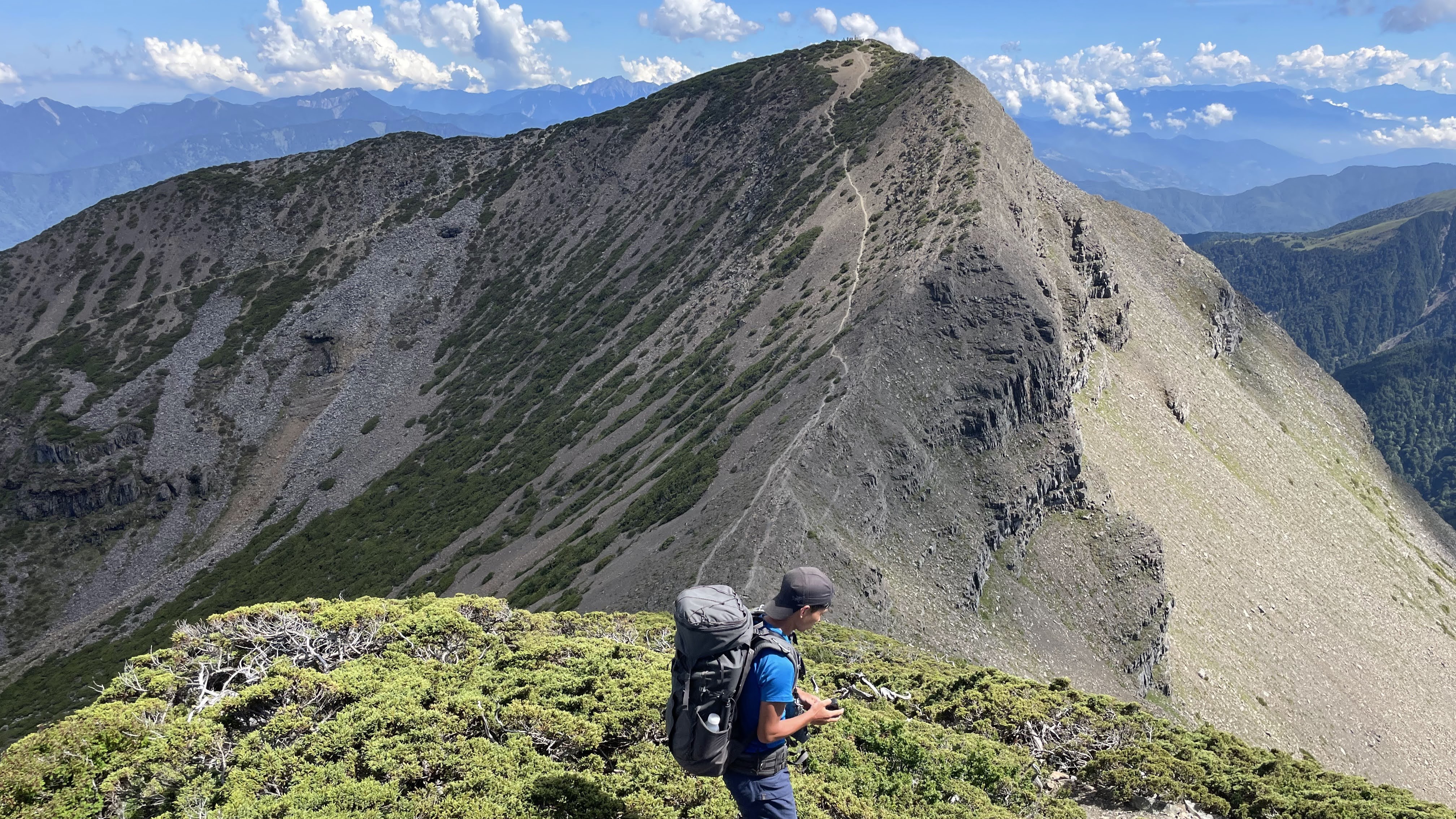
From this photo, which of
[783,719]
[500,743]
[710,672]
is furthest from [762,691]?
[500,743]

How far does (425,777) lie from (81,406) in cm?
12913

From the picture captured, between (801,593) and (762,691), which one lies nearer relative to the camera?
(762,691)

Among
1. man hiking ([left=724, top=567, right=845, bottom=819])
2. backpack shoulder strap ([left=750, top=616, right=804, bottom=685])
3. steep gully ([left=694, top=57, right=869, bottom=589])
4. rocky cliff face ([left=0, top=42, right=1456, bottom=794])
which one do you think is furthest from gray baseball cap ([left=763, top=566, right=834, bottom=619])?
rocky cliff face ([left=0, top=42, right=1456, bottom=794])

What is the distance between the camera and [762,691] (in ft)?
→ 26.0

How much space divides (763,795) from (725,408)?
5226cm

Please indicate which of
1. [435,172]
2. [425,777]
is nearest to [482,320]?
[435,172]

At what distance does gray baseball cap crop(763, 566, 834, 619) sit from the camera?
8117 millimetres

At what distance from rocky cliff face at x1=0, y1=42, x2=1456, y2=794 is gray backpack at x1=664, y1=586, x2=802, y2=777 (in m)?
29.8

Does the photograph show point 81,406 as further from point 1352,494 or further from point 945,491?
point 1352,494

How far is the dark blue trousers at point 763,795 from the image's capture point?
330 inches

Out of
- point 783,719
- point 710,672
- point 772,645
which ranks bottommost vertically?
point 783,719

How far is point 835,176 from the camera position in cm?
9244

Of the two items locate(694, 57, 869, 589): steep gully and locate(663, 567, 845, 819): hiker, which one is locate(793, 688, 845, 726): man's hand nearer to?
locate(663, 567, 845, 819): hiker

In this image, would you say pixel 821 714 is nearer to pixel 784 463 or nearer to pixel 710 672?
pixel 710 672
